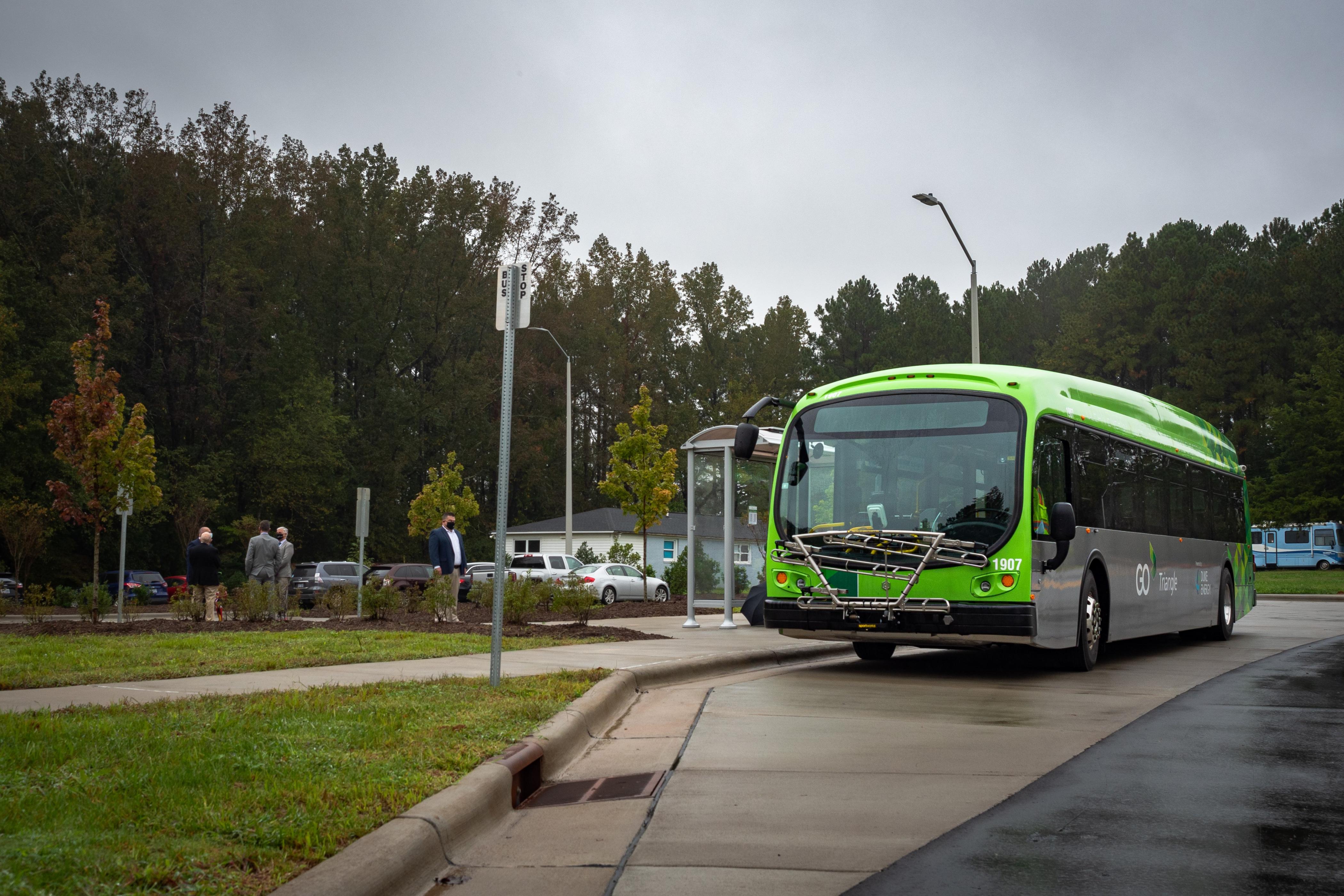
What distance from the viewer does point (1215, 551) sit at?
64.2 ft

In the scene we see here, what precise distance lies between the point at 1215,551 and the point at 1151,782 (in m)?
13.9

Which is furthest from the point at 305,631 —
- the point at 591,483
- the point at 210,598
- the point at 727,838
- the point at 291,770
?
the point at 591,483

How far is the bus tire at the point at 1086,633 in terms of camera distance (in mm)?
13734

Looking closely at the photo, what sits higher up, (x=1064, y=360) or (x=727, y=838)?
(x=1064, y=360)

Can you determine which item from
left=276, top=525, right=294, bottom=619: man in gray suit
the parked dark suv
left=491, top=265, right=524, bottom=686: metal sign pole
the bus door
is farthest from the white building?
left=491, top=265, right=524, bottom=686: metal sign pole

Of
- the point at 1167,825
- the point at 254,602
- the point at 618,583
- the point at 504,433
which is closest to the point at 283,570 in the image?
the point at 254,602

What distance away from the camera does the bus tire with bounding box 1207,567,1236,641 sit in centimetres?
1969

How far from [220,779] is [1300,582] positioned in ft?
159

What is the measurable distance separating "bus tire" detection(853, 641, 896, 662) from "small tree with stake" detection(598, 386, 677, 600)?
21.0 meters

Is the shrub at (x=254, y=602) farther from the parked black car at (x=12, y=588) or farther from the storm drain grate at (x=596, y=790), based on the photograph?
the parked black car at (x=12, y=588)

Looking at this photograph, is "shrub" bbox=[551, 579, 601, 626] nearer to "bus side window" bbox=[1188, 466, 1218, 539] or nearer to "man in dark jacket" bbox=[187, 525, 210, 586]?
"man in dark jacket" bbox=[187, 525, 210, 586]

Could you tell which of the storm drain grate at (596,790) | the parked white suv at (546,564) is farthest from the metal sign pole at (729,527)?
the parked white suv at (546,564)

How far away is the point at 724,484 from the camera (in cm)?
2139

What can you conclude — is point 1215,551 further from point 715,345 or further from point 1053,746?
point 715,345
